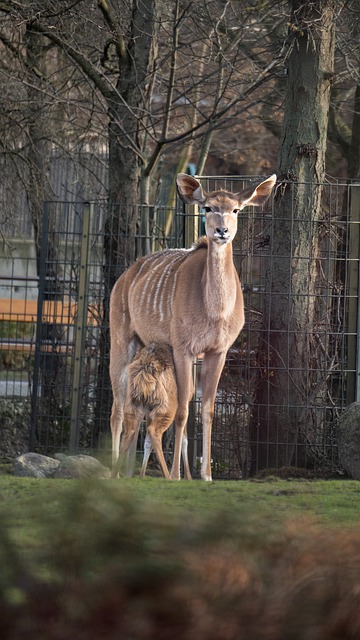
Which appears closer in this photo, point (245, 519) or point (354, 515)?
point (245, 519)

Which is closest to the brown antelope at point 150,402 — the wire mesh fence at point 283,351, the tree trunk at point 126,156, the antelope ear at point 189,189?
the antelope ear at point 189,189

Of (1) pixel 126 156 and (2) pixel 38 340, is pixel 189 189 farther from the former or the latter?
(1) pixel 126 156

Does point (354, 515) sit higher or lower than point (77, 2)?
lower

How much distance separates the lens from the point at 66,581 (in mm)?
3061

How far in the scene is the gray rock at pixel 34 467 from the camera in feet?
29.4

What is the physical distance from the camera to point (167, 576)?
3049mm

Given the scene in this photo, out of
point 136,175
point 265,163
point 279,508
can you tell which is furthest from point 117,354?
point 265,163

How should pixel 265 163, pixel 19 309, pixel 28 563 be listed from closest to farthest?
pixel 28 563, pixel 19 309, pixel 265 163

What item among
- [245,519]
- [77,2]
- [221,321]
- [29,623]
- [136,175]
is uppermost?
[77,2]

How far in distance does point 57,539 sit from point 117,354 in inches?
292

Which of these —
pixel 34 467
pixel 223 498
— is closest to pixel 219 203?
pixel 34 467

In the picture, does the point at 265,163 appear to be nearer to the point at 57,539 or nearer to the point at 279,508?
the point at 279,508

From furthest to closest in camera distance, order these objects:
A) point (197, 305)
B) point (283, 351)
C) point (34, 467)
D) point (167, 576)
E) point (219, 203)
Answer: point (283, 351), point (197, 305), point (219, 203), point (34, 467), point (167, 576)

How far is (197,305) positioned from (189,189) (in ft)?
3.20
